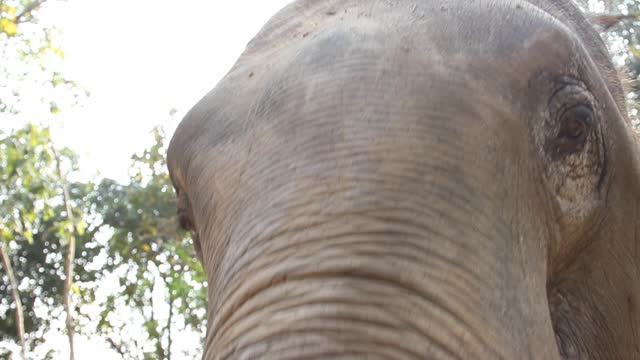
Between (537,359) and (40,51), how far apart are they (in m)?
8.97

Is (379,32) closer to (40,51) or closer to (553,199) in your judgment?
(553,199)

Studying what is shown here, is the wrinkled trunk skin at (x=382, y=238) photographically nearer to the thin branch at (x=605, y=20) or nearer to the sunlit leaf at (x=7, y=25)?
the thin branch at (x=605, y=20)

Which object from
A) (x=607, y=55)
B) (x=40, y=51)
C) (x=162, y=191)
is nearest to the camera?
(x=607, y=55)

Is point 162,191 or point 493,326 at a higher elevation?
point 493,326

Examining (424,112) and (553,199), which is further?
(553,199)

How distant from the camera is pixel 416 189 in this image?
204 centimetres

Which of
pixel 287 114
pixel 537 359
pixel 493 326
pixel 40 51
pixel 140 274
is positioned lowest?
pixel 140 274

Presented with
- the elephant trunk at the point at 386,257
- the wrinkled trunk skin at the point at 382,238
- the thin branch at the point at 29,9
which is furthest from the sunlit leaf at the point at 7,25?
the elephant trunk at the point at 386,257

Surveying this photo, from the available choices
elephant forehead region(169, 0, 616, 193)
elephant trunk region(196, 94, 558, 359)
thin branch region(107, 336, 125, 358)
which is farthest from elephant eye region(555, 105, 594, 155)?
thin branch region(107, 336, 125, 358)

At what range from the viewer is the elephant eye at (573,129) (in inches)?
97.8

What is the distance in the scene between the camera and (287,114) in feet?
7.44

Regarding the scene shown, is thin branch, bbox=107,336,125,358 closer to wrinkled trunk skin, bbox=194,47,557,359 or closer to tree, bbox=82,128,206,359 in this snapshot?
tree, bbox=82,128,206,359

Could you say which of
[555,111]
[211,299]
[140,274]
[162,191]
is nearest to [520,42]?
[555,111]

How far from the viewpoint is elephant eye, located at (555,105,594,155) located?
8.15 ft
